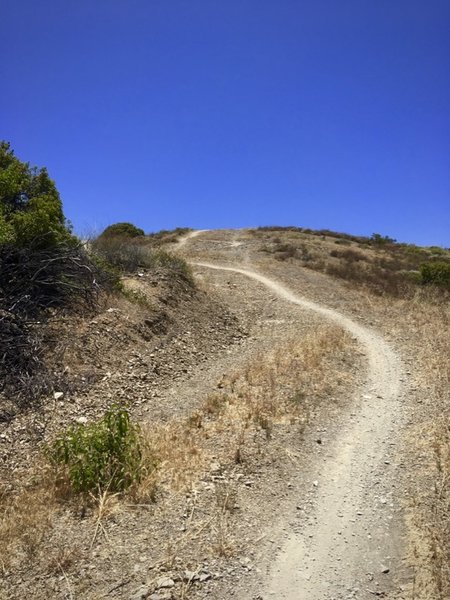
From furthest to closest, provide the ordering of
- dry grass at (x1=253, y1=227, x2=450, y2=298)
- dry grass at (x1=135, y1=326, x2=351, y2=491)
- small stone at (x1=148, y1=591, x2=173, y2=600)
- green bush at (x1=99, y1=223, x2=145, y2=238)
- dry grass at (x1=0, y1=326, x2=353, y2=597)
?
green bush at (x1=99, y1=223, x2=145, y2=238)
dry grass at (x1=253, y1=227, x2=450, y2=298)
dry grass at (x1=135, y1=326, x2=351, y2=491)
dry grass at (x1=0, y1=326, x2=353, y2=597)
small stone at (x1=148, y1=591, x2=173, y2=600)

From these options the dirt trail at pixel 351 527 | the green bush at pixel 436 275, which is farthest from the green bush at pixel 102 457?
the green bush at pixel 436 275

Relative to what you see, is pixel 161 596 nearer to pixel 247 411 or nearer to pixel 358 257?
pixel 247 411

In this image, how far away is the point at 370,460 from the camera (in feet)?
22.2

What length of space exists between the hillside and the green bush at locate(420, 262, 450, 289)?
10062 millimetres

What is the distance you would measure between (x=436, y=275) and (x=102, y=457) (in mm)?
22587

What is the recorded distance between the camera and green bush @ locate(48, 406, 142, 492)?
5.89m

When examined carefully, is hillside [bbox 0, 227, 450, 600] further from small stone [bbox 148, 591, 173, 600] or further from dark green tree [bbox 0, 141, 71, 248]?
dark green tree [bbox 0, 141, 71, 248]

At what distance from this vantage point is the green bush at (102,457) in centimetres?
589

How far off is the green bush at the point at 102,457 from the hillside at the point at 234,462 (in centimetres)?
15

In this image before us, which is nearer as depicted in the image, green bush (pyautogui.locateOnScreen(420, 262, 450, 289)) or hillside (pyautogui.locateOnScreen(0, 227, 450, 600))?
hillside (pyautogui.locateOnScreen(0, 227, 450, 600))

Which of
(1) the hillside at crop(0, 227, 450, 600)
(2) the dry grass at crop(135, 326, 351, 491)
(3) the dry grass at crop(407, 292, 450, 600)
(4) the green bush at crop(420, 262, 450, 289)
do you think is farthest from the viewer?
(4) the green bush at crop(420, 262, 450, 289)

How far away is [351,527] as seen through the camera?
17.2ft

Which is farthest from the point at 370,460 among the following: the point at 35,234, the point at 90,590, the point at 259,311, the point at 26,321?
the point at 259,311

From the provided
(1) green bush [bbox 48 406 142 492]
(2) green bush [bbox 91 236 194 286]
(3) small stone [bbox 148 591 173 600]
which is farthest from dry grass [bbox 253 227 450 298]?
(3) small stone [bbox 148 591 173 600]
